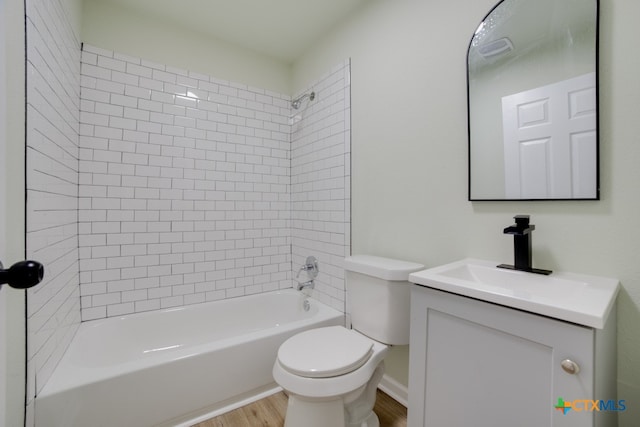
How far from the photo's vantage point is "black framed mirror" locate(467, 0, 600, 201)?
0.97 metres

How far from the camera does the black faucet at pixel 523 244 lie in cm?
102

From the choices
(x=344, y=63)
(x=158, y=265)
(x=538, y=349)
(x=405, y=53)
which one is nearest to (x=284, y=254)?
(x=158, y=265)

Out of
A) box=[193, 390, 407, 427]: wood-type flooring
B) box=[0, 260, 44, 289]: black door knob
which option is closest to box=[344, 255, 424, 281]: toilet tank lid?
box=[193, 390, 407, 427]: wood-type flooring

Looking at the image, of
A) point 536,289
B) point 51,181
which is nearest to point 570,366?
point 536,289

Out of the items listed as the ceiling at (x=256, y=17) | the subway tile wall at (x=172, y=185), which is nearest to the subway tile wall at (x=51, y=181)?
the subway tile wall at (x=172, y=185)

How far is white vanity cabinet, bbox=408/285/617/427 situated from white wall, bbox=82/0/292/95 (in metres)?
2.27

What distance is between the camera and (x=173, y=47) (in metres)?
2.10

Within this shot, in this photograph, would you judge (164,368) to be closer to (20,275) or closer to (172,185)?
(20,275)

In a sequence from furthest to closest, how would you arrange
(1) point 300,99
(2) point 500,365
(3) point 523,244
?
1. (1) point 300,99
2. (3) point 523,244
3. (2) point 500,365

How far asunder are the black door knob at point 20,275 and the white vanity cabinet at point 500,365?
3.50 ft

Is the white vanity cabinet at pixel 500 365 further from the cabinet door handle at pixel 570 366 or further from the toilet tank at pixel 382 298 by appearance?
the toilet tank at pixel 382 298

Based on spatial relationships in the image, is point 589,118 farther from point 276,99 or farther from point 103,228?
point 103,228

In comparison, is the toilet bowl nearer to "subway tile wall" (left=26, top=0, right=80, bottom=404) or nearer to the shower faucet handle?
the shower faucet handle

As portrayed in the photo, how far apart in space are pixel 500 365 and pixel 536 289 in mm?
337
